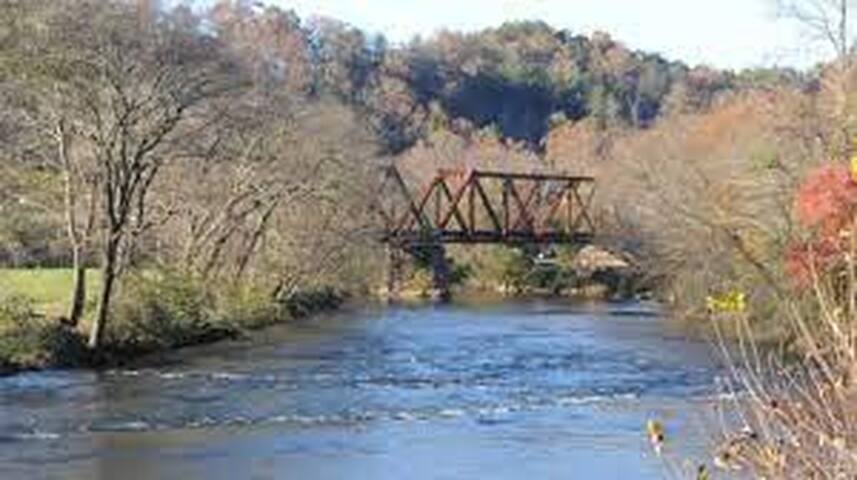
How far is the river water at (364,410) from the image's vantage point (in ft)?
68.5

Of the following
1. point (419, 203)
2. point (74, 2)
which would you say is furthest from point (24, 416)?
point (419, 203)

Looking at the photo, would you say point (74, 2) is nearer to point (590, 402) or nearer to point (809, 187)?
point (590, 402)

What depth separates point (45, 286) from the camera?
4866 centimetres

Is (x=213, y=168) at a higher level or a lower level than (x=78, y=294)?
higher

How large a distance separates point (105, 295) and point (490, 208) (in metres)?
55.6

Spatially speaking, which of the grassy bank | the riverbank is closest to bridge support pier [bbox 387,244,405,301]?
the grassy bank

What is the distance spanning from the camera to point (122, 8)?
35625 millimetres

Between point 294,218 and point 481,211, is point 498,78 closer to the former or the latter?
point 481,211

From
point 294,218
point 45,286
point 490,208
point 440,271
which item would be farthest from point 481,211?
point 45,286

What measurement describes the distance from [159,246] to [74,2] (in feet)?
52.9

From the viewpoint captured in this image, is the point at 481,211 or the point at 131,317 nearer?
the point at 131,317

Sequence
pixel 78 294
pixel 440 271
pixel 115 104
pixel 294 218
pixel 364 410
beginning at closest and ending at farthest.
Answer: pixel 364 410
pixel 115 104
pixel 78 294
pixel 294 218
pixel 440 271

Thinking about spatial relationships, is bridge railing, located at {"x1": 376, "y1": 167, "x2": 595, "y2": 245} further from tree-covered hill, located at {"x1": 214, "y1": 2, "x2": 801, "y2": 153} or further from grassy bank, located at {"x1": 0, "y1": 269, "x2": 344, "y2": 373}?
grassy bank, located at {"x1": 0, "y1": 269, "x2": 344, "y2": 373}

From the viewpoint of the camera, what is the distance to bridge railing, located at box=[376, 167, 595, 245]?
275 feet
